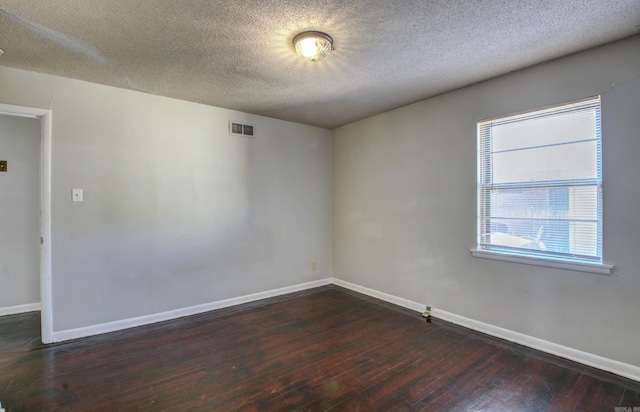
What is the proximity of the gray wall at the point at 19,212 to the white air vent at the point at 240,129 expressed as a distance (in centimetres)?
237

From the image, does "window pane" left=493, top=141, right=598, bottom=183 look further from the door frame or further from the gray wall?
the gray wall

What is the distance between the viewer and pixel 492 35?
2.16 m

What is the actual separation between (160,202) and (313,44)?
239cm

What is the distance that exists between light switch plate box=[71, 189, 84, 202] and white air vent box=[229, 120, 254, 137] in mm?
1719

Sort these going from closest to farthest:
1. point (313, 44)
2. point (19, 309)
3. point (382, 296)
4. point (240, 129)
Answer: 1. point (313, 44)
2. point (19, 309)
3. point (240, 129)
4. point (382, 296)

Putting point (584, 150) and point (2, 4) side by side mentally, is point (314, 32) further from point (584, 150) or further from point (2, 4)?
point (584, 150)

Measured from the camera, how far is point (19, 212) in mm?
3625

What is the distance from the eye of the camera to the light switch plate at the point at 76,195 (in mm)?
2901

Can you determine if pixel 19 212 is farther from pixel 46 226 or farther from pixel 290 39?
pixel 290 39

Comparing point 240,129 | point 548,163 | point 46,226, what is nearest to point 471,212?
point 548,163

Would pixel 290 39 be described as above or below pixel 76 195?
above

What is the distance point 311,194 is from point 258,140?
115 cm

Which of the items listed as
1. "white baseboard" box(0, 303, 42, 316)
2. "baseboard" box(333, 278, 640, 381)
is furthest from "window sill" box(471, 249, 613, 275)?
"white baseboard" box(0, 303, 42, 316)

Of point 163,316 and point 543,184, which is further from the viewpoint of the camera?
point 163,316
